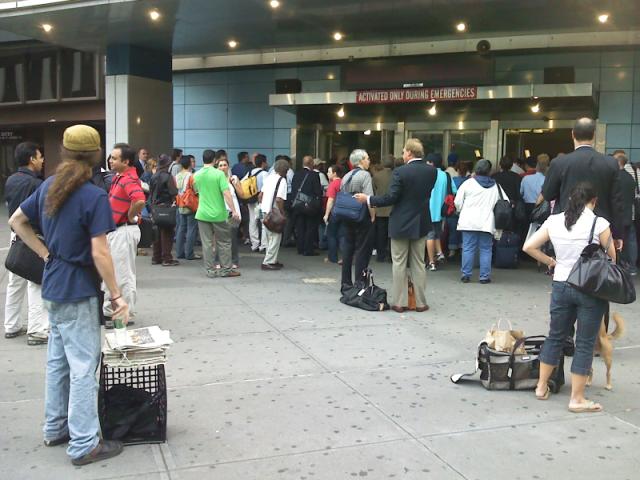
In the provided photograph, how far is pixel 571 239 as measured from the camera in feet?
15.7

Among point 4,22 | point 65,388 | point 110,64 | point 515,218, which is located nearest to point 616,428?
point 65,388

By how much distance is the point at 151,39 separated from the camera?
14.2 meters

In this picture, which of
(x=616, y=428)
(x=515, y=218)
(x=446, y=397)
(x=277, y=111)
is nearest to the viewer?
(x=616, y=428)

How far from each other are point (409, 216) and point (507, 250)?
154 inches

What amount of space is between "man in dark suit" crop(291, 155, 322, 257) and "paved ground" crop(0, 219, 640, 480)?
13.5ft

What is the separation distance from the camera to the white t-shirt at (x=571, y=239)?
474 cm

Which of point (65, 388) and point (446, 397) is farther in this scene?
point (446, 397)

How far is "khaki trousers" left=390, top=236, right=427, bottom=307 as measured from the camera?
7.77m

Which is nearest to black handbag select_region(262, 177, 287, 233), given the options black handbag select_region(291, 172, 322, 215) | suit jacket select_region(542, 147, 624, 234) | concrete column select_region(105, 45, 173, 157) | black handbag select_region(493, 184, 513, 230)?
black handbag select_region(291, 172, 322, 215)

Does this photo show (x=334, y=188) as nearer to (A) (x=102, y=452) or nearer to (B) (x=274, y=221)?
(B) (x=274, y=221)

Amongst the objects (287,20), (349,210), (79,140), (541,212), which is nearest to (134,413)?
(79,140)

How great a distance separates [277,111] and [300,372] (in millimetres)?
12167

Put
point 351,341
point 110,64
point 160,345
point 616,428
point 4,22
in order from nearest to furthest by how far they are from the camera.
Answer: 1. point 160,345
2. point 616,428
3. point 351,341
4. point 4,22
5. point 110,64

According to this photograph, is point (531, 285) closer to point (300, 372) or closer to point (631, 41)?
point (300, 372)
